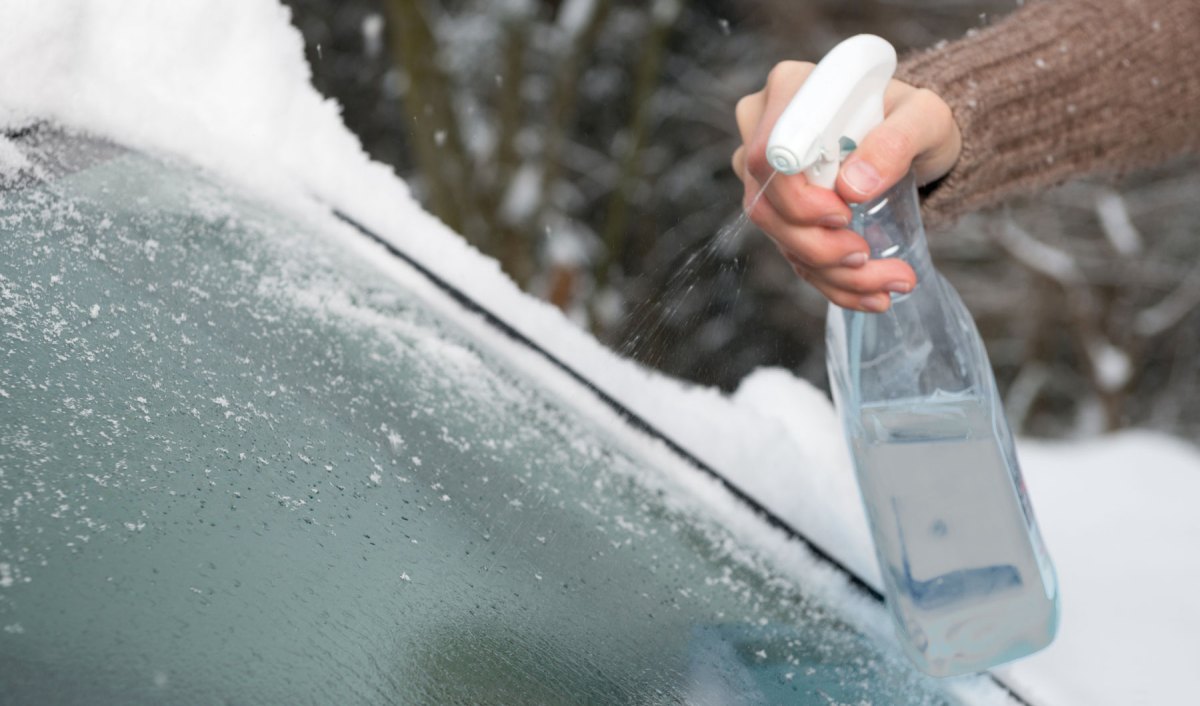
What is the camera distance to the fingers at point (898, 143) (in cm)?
90

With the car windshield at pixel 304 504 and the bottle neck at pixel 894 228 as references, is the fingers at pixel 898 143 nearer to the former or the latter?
the bottle neck at pixel 894 228

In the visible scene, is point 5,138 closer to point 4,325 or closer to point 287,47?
point 4,325

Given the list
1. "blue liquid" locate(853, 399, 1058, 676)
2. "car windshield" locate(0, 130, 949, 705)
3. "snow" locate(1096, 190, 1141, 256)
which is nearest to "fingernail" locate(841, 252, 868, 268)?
"blue liquid" locate(853, 399, 1058, 676)

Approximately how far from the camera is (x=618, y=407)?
109 centimetres

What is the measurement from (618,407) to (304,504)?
0.42 meters

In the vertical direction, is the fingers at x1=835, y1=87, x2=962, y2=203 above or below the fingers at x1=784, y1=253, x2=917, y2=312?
above

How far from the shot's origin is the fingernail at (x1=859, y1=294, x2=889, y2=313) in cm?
97

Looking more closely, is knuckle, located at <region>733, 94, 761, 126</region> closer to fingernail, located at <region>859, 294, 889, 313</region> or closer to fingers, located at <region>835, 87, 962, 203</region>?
fingers, located at <region>835, 87, 962, 203</region>

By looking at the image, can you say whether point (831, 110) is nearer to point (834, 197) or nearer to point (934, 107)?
Result: point (834, 197)

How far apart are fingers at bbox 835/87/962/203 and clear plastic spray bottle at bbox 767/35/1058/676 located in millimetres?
15

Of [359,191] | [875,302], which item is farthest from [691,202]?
[875,302]

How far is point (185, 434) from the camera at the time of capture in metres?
0.72

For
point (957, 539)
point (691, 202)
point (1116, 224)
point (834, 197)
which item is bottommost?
point (1116, 224)

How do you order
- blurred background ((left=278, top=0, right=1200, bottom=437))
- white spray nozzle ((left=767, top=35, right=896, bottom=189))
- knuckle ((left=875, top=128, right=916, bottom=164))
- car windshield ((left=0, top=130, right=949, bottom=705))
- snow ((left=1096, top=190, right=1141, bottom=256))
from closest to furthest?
car windshield ((left=0, top=130, right=949, bottom=705)) < white spray nozzle ((left=767, top=35, right=896, bottom=189)) < knuckle ((left=875, top=128, right=916, bottom=164)) < blurred background ((left=278, top=0, right=1200, bottom=437)) < snow ((left=1096, top=190, right=1141, bottom=256))
